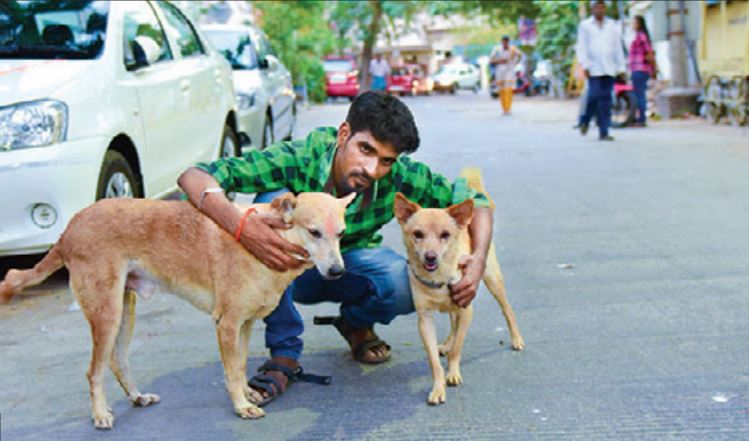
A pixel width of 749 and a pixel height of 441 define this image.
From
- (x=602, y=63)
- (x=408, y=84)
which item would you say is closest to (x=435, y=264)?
(x=602, y=63)

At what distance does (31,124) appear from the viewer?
5.40m

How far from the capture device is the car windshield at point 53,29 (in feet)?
20.1

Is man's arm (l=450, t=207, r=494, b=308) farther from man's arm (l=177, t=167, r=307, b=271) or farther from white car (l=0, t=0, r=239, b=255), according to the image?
white car (l=0, t=0, r=239, b=255)

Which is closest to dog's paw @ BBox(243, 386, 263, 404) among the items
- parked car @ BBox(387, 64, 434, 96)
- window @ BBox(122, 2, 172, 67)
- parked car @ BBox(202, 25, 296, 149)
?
window @ BBox(122, 2, 172, 67)

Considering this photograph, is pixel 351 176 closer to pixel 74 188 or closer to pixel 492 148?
pixel 74 188

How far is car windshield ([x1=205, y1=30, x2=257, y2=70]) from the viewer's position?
1187cm

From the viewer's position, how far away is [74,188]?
215 inches

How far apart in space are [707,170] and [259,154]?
24.9 feet

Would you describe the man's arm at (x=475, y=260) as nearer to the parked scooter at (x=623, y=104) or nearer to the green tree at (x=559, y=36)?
the parked scooter at (x=623, y=104)

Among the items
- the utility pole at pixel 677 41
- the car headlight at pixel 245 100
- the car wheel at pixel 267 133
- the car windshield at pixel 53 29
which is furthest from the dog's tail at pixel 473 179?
the utility pole at pixel 677 41

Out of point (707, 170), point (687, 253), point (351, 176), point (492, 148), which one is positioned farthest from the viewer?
point (492, 148)

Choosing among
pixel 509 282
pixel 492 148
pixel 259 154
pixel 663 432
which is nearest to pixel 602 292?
pixel 509 282

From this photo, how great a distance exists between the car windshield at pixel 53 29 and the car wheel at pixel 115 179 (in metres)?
0.73

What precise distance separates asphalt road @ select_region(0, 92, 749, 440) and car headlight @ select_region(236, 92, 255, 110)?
3.85 meters
